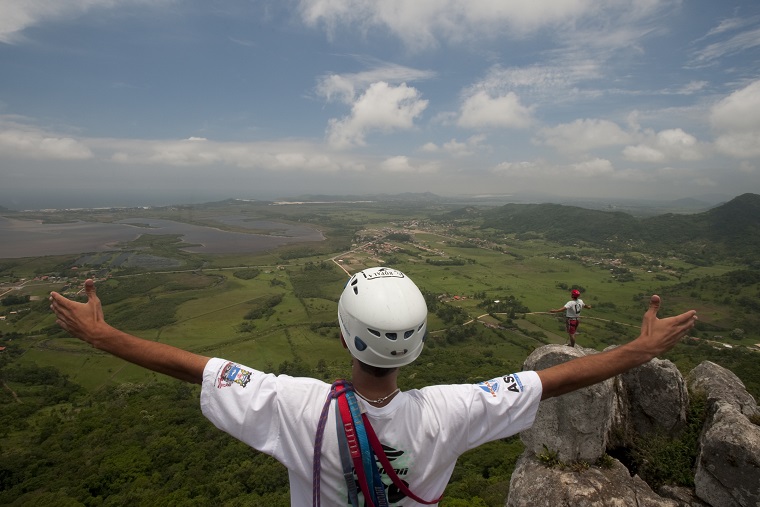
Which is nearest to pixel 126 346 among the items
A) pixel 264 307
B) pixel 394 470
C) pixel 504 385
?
pixel 394 470

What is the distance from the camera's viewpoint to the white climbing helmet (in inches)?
89.4

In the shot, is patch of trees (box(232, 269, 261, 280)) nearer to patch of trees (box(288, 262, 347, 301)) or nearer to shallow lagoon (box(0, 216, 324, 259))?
patch of trees (box(288, 262, 347, 301))

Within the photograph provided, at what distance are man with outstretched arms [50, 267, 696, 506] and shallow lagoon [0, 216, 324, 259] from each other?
128443 mm

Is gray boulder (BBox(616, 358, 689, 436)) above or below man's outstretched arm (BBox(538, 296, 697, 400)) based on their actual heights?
below

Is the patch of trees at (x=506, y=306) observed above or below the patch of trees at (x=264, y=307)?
above

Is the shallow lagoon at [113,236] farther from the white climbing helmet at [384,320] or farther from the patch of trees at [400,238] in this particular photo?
the white climbing helmet at [384,320]

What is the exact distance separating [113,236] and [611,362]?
609ft

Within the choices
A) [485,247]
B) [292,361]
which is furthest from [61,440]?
[485,247]

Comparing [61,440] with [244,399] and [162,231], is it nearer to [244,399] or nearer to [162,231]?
[244,399]

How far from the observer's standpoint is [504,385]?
7.97 ft

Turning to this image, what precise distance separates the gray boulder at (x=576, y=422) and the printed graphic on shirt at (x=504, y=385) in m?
6.41

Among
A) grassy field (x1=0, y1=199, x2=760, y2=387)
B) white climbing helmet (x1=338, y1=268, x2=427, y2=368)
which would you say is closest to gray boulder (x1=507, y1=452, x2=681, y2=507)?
white climbing helmet (x1=338, y1=268, x2=427, y2=368)

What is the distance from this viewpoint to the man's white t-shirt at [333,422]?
81.3 inches

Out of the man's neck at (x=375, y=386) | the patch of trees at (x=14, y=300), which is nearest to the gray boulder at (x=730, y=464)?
the man's neck at (x=375, y=386)
